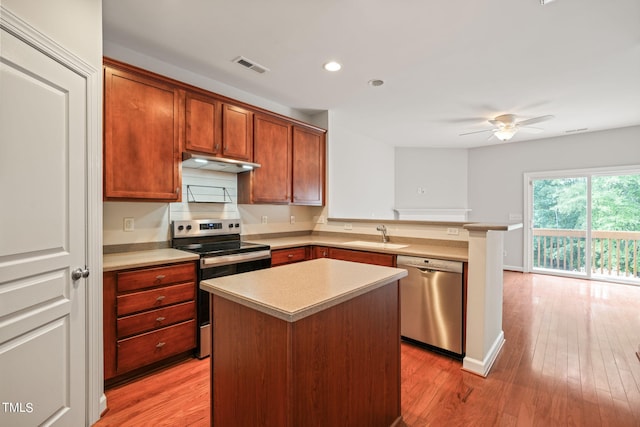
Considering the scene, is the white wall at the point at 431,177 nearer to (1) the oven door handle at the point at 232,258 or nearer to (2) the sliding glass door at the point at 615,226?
(2) the sliding glass door at the point at 615,226

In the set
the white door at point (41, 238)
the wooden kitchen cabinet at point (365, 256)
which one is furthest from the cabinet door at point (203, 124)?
the wooden kitchen cabinet at point (365, 256)

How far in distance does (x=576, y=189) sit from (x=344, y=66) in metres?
5.20

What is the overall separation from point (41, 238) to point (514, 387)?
9.81 feet

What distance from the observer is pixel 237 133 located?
9.90 feet

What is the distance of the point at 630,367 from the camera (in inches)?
89.9

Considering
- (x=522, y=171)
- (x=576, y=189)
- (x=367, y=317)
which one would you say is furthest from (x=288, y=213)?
(x=576, y=189)

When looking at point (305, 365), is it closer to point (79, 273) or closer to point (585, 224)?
point (79, 273)

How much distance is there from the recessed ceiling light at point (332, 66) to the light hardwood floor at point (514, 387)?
2.71 meters

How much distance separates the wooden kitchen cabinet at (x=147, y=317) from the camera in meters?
1.97

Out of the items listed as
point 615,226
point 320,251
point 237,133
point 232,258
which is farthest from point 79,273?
point 615,226

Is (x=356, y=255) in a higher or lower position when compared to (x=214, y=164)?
lower

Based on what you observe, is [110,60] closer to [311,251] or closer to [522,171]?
[311,251]

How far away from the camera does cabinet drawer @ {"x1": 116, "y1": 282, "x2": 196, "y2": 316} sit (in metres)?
2.01

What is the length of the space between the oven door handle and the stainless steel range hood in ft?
2.87
